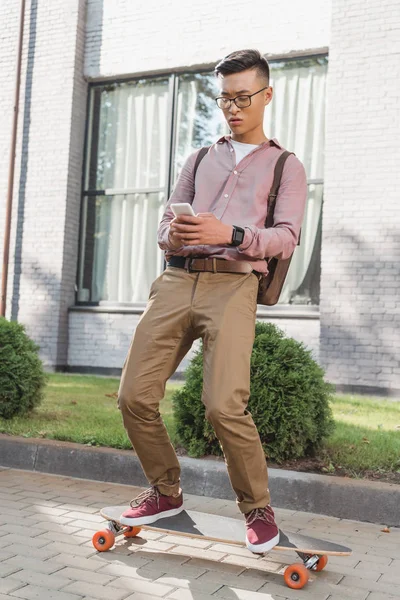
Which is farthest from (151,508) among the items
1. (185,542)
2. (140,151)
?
(140,151)

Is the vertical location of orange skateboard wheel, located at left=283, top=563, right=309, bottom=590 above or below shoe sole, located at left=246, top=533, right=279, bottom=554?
below

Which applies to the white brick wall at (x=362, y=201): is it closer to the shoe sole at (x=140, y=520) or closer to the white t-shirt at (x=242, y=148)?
the white t-shirt at (x=242, y=148)

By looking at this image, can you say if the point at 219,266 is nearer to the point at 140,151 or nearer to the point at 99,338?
the point at 99,338

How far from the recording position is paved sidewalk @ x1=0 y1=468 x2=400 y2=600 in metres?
3.15

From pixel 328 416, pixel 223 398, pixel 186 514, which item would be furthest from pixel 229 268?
pixel 328 416

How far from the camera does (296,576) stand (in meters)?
3.26

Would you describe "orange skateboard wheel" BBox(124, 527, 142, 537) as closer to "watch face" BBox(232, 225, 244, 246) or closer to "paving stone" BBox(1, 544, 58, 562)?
"paving stone" BBox(1, 544, 58, 562)

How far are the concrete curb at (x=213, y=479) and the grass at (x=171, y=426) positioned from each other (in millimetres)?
224

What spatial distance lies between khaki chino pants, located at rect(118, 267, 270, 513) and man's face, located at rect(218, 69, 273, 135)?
76cm

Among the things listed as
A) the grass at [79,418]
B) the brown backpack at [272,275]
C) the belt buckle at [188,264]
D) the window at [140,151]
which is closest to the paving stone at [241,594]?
the brown backpack at [272,275]

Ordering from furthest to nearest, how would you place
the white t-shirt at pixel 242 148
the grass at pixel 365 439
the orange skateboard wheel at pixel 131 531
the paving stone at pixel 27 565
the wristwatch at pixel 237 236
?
the grass at pixel 365 439, the orange skateboard wheel at pixel 131 531, the white t-shirt at pixel 242 148, the paving stone at pixel 27 565, the wristwatch at pixel 237 236

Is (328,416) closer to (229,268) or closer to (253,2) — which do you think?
(229,268)

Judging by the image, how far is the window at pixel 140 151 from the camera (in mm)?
10984

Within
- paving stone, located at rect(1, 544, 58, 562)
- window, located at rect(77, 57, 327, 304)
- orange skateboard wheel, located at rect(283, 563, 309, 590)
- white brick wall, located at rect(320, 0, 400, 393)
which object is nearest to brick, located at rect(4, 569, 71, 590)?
paving stone, located at rect(1, 544, 58, 562)
